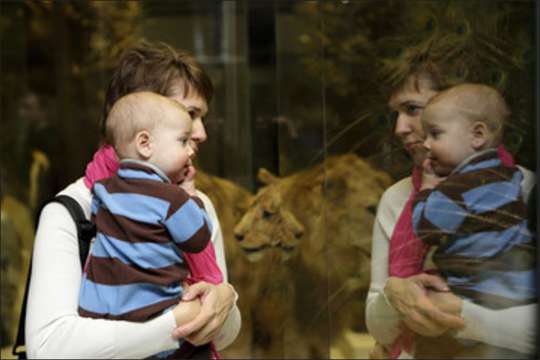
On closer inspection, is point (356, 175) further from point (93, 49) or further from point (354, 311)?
point (93, 49)

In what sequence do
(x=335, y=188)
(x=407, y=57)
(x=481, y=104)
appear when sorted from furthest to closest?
(x=335, y=188) < (x=407, y=57) < (x=481, y=104)

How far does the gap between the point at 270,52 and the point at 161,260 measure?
5.09 feet

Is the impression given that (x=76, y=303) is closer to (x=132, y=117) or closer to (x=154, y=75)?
(x=132, y=117)

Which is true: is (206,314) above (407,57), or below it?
below

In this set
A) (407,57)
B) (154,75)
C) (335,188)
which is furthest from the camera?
(335,188)

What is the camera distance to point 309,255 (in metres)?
3.67

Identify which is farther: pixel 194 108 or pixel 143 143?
pixel 194 108

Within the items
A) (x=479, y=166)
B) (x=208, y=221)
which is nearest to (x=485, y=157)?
(x=479, y=166)

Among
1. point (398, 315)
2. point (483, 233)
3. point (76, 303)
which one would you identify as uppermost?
point (483, 233)

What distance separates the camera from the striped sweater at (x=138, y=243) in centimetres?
290

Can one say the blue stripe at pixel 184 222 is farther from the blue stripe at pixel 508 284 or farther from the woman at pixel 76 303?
the blue stripe at pixel 508 284

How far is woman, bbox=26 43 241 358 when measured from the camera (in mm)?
2891

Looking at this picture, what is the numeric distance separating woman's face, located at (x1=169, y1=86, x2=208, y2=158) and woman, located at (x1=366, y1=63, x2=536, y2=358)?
1.89 ft

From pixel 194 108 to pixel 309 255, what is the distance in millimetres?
748
